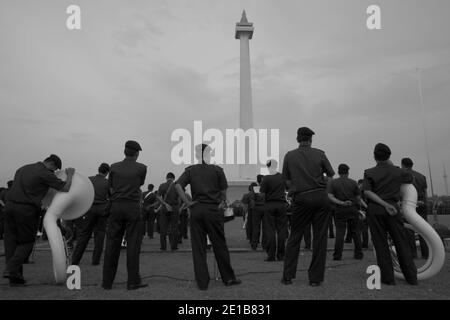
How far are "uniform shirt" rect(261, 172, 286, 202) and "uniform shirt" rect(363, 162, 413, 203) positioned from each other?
2.53m

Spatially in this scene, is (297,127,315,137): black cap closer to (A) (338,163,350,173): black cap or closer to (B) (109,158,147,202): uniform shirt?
(B) (109,158,147,202): uniform shirt

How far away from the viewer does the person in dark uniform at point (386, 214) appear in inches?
211

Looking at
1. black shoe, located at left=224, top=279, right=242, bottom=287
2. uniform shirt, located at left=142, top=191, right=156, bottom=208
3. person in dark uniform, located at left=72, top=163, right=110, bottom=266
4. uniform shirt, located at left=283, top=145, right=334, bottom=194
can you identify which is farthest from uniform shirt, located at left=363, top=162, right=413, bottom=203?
uniform shirt, located at left=142, top=191, right=156, bottom=208

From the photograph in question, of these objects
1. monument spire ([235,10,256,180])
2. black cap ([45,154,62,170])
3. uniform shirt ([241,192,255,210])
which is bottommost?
uniform shirt ([241,192,255,210])

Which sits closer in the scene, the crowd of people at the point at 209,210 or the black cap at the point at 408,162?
the crowd of people at the point at 209,210

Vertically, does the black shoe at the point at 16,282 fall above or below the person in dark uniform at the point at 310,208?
below

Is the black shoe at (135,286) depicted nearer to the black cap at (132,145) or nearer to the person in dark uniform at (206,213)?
the person in dark uniform at (206,213)

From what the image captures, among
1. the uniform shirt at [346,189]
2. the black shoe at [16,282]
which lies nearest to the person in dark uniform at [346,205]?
the uniform shirt at [346,189]

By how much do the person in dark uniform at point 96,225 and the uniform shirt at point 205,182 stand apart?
2.69 metres

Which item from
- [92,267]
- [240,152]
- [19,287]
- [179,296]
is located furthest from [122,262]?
[240,152]

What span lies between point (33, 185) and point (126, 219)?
1531 mm

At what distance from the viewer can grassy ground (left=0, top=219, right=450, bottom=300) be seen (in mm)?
4688

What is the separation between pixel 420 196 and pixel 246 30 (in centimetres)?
3562
